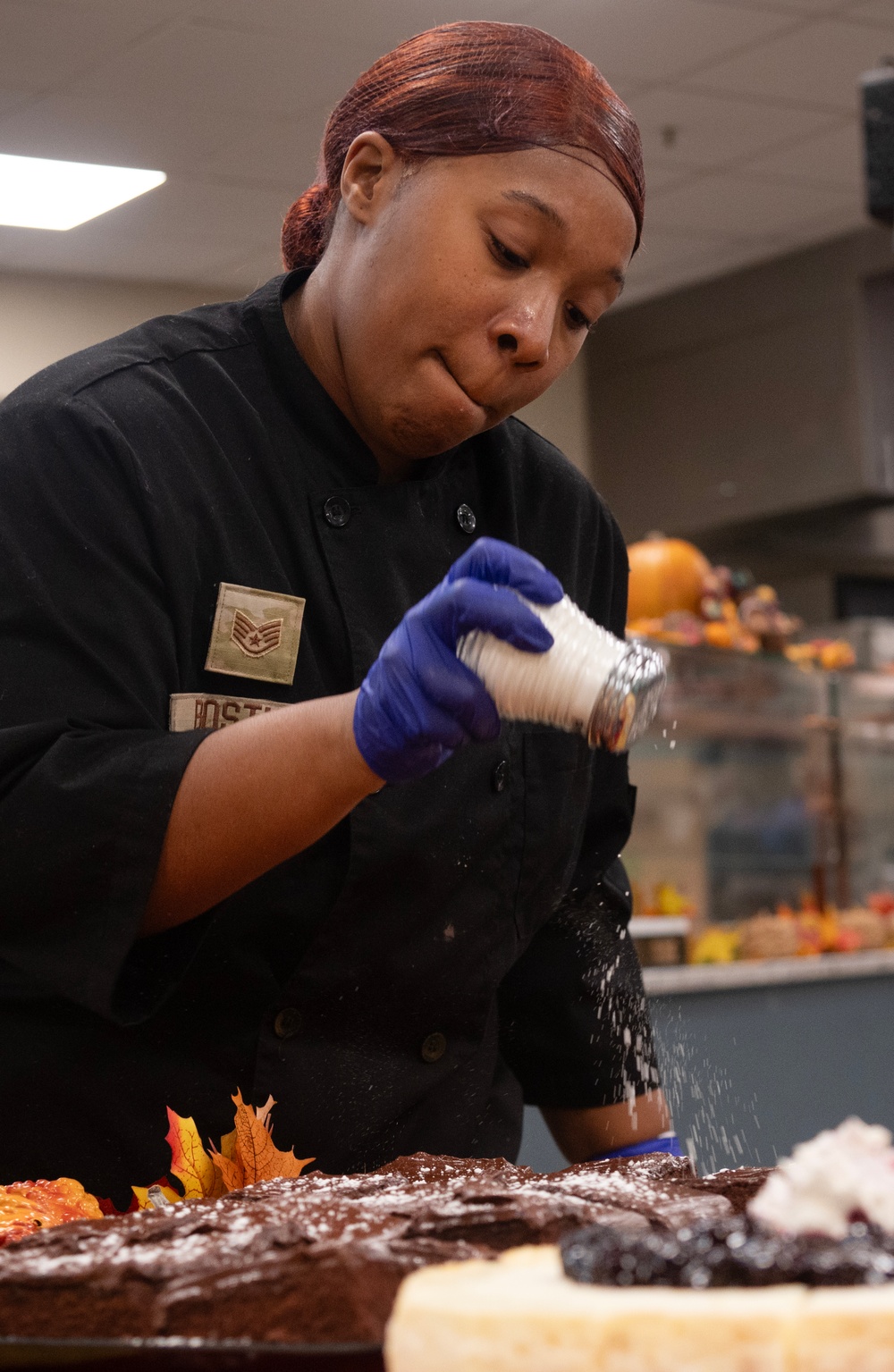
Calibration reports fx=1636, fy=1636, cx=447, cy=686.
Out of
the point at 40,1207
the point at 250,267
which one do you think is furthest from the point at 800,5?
the point at 40,1207

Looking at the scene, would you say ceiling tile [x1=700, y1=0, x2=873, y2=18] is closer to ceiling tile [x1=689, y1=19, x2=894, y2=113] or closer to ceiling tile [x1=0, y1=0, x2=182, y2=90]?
ceiling tile [x1=689, y1=19, x2=894, y2=113]

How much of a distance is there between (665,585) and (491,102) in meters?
3.28

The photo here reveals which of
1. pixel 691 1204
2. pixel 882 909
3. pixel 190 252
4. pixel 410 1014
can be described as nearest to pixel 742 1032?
pixel 882 909

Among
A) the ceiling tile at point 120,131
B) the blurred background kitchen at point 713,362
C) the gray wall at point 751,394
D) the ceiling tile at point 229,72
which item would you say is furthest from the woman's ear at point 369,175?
the gray wall at point 751,394

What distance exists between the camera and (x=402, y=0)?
14.0ft

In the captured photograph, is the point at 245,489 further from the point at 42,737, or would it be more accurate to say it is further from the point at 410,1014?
the point at 410,1014

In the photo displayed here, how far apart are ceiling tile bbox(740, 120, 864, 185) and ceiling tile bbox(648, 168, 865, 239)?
55 millimetres

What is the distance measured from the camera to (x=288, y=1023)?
3.92ft

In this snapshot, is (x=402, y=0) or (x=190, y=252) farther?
(x=190, y=252)

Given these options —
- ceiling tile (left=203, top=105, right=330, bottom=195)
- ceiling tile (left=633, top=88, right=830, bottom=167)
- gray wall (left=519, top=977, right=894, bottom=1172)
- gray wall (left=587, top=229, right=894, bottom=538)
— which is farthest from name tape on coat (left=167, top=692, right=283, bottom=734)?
gray wall (left=587, top=229, right=894, bottom=538)

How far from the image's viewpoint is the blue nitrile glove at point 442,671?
3.08 feet

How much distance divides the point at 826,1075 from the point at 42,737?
2.86 metres

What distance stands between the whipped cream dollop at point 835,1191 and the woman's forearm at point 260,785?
1.60 feet

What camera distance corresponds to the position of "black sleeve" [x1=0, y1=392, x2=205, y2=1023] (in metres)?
1.02
